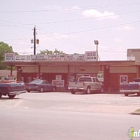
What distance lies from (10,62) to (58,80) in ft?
21.2

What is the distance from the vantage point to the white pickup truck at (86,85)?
34844 millimetres

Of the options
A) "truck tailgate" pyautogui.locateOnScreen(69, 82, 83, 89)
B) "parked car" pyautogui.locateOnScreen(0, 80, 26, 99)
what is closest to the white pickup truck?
"truck tailgate" pyautogui.locateOnScreen(69, 82, 83, 89)

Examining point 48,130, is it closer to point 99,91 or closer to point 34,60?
point 99,91

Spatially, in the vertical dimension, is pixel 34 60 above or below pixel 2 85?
above

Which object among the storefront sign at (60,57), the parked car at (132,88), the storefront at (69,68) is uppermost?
the storefront sign at (60,57)

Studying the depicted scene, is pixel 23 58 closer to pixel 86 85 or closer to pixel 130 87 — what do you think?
pixel 86 85

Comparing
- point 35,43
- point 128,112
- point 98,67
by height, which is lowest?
point 128,112

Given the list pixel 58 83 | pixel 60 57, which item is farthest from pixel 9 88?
pixel 58 83

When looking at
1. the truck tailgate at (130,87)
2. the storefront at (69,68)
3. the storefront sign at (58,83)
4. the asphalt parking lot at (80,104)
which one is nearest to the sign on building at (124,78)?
the storefront at (69,68)

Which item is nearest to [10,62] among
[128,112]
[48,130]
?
[128,112]

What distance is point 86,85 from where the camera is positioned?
34.9m

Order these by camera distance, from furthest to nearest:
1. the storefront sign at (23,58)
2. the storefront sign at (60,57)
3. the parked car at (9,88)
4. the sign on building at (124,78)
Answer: the storefront sign at (23,58) < the sign on building at (124,78) < the storefront sign at (60,57) < the parked car at (9,88)

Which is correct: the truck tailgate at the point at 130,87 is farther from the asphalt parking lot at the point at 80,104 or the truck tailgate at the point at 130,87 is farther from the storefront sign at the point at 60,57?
the storefront sign at the point at 60,57

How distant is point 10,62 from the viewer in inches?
1693
